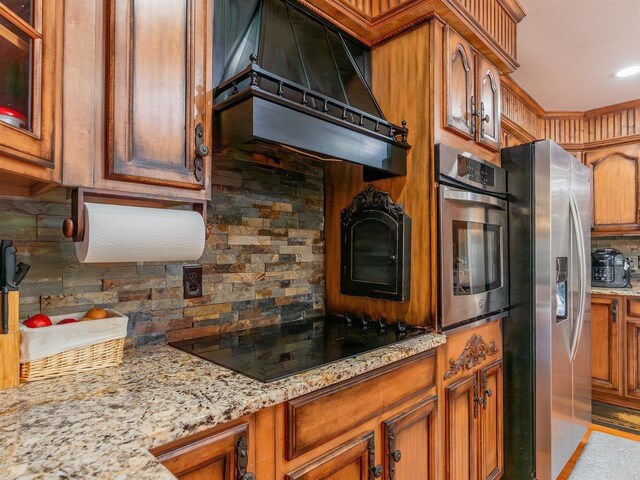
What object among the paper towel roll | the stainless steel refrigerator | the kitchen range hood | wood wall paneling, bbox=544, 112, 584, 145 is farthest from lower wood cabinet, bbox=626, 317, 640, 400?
the paper towel roll

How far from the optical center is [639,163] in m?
3.39

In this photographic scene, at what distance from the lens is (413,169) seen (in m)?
1.71

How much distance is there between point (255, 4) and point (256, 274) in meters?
1.10

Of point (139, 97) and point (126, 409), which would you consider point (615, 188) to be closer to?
point (139, 97)

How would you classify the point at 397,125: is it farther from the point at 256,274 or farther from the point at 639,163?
the point at 639,163

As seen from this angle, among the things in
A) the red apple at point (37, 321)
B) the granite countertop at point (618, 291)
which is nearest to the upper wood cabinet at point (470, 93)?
the red apple at point (37, 321)

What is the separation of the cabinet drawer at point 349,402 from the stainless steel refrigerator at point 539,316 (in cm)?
87

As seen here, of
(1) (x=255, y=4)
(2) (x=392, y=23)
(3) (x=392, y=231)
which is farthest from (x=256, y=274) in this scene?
(2) (x=392, y=23)

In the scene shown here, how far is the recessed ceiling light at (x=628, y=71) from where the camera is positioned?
274cm

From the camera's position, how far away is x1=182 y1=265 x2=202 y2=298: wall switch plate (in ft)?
4.81

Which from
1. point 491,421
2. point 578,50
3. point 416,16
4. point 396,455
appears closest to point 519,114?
point 578,50

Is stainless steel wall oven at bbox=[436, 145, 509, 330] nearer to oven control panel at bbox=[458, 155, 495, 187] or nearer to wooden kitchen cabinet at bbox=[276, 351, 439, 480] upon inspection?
oven control panel at bbox=[458, 155, 495, 187]

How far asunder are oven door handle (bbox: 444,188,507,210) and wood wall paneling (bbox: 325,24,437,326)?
108mm

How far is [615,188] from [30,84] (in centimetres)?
428
